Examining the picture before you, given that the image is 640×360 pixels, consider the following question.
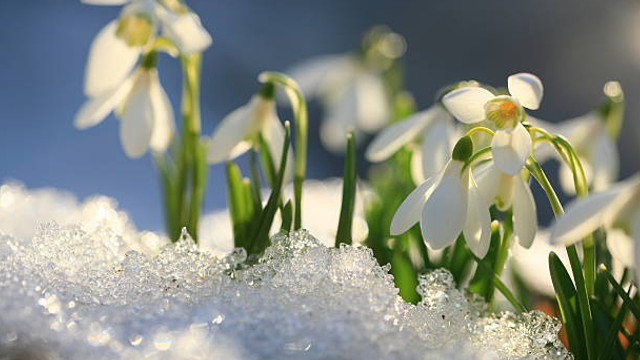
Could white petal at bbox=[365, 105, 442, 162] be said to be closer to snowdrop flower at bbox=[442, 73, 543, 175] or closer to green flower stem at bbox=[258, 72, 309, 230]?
green flower stem at bbox=[258, 72, 309, 230]

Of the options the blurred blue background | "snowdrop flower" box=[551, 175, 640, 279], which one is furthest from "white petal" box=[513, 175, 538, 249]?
the blurred blue background

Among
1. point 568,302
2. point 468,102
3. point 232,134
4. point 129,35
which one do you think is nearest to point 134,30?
point 129,35

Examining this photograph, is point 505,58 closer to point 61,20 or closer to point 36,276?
point 61,20

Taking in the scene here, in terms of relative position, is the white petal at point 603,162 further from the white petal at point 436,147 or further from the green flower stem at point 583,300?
the green flower stem at point 583,300

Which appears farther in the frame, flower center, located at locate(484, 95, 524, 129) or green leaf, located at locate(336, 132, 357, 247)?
green leaf, located at locate(336, 132, 357, 247)

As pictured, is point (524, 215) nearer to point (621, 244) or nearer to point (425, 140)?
point (621, 244)

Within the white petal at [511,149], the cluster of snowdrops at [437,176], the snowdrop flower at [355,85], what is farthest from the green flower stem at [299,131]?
the snowdrop flower at [355,85]
